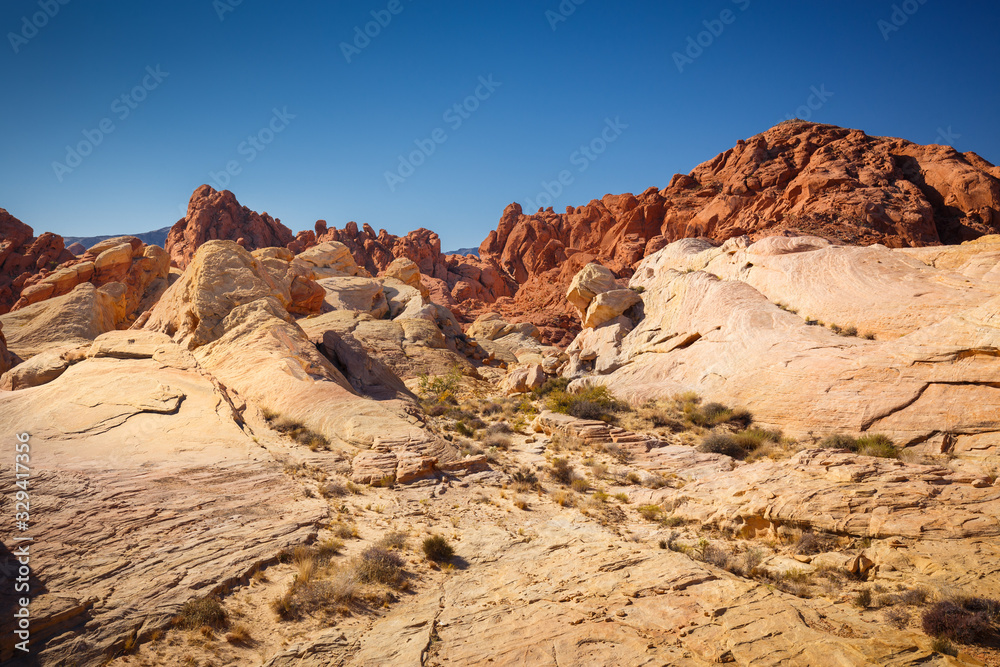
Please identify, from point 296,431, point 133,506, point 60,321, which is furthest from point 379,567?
point 60,321

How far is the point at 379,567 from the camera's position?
7609 millimetres

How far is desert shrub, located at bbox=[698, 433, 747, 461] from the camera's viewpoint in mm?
14289

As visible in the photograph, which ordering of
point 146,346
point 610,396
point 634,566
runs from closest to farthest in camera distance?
point 634,566 → point 146,346 → point 610,396

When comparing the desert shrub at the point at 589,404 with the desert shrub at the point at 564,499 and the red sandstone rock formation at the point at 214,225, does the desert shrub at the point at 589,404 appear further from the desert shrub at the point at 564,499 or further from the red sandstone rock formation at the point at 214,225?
the red sandstone rock formation at the point at 214,225

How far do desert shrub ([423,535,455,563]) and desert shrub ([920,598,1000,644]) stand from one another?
661 cm

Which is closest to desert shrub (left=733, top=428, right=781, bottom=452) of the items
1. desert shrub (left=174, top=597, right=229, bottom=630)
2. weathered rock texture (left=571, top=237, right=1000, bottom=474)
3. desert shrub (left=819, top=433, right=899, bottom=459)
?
weathered rock texture (left=571, top=237, right=1000, bottom=474)

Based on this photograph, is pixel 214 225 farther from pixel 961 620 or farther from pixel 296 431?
pixel 961 620

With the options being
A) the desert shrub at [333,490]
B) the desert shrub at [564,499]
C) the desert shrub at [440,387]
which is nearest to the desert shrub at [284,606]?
the desert shrub at [333,490]

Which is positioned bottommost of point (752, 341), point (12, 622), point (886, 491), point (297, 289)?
point (12, 622)

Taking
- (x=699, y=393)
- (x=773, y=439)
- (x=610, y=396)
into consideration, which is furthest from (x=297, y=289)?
(x=773, y=439)

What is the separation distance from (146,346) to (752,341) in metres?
23.4

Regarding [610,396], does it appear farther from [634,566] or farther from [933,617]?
[933,617]

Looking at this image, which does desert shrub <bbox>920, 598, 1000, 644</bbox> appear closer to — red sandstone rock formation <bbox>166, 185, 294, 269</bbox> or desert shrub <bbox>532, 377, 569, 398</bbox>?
desert shrub <bbox>532, 377, 569, 398</bbox>

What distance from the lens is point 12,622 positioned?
203 inches
